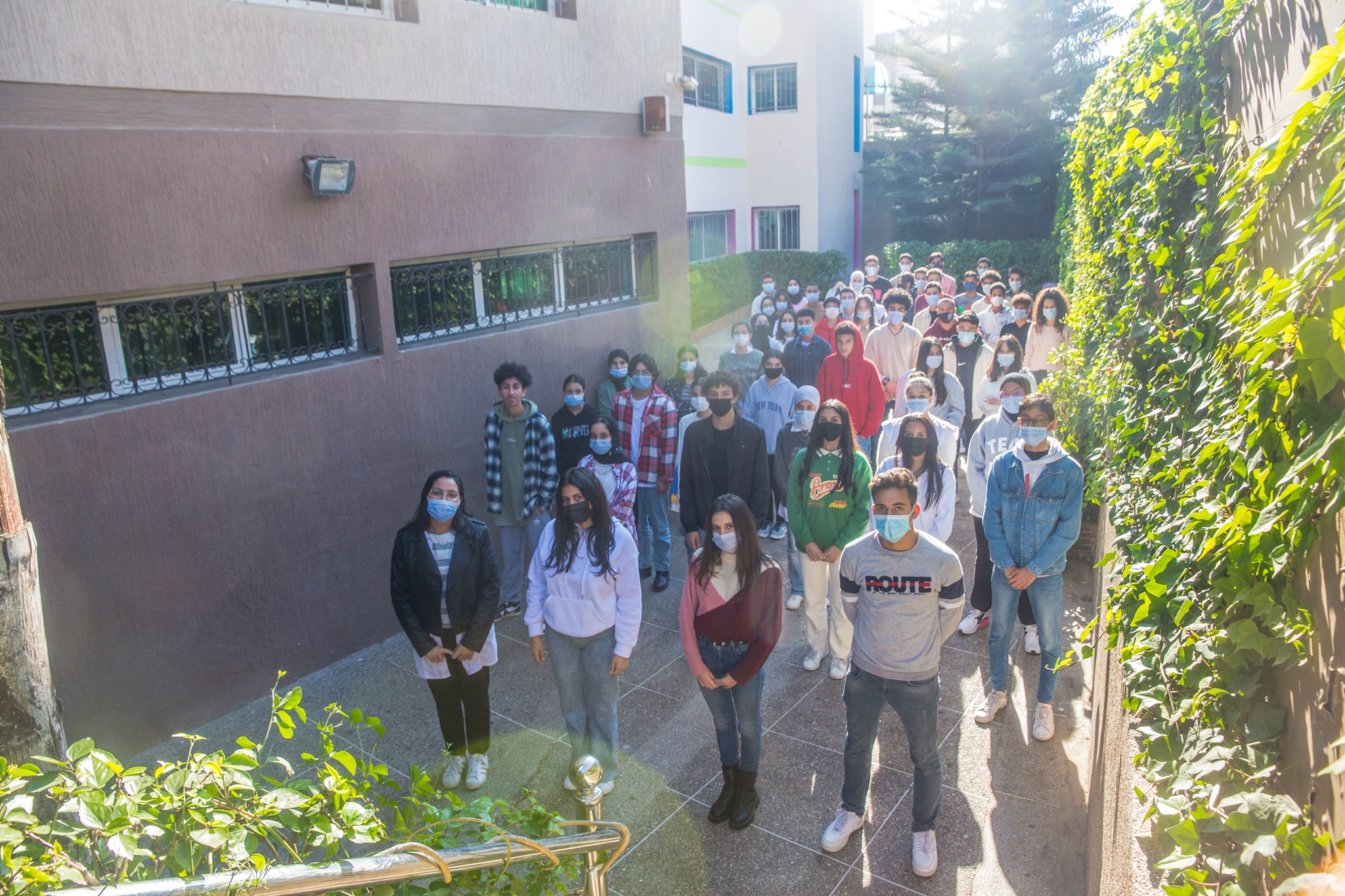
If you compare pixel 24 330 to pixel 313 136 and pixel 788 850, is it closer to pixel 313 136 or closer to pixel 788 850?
pixel 313 136

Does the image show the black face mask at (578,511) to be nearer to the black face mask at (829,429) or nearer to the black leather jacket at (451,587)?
the black leather jacket at (451,587)

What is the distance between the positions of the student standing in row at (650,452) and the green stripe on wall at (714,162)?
1440 centimetres

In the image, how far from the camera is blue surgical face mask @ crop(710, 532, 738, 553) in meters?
4.61

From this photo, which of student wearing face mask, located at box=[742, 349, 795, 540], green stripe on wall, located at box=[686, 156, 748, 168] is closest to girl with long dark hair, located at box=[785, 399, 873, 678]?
student wearing face mask, located at box=[742, 349, 795, 540]

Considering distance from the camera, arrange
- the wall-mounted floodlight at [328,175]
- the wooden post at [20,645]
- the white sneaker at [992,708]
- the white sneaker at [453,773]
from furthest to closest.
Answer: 1. the wall-mounted floodlight at [328,175]
2. the white sneaker at [992,708]
3. the white sneaker at [453,773]
4. the wooden post at [20,645]

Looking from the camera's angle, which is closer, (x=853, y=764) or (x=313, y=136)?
(x=853, y=764)

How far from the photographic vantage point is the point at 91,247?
5.45 m

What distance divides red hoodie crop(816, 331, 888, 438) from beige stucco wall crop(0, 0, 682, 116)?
3597mm

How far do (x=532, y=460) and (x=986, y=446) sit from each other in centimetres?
330

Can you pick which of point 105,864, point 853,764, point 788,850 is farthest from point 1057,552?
point 105,864

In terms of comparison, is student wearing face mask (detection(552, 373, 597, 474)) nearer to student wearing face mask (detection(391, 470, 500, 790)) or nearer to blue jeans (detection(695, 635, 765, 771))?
student wearing face mask (detection(391, 470, 500, 790))

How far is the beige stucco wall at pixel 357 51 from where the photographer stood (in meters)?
5.33

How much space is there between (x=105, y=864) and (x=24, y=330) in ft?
14.5

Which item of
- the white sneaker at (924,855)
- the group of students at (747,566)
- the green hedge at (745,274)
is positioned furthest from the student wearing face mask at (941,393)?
the green hedge at (745,274)
